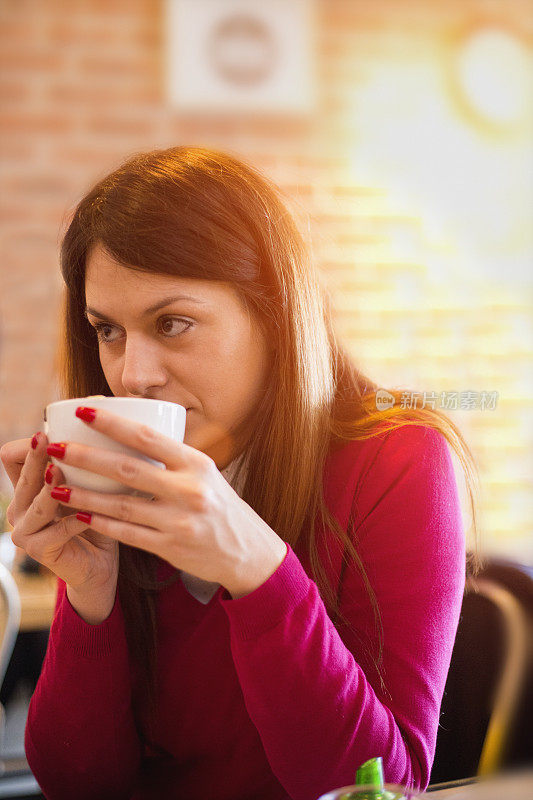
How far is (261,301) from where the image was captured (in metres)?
0.89

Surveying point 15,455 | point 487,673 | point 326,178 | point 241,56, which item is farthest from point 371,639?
point 241,56

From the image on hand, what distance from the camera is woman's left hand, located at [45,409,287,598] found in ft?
1.92

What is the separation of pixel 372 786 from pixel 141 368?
0.49 m

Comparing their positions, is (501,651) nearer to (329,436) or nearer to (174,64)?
(329,436)

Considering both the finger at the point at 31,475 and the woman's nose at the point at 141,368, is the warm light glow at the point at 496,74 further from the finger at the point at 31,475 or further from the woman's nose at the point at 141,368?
the finger at the point at 31,475

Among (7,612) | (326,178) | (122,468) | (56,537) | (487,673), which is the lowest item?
(7,612)

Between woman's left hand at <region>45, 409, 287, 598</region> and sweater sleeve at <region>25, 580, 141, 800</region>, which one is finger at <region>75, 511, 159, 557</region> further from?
sweater sleeve at <region>25, 580, 141, 800</region>

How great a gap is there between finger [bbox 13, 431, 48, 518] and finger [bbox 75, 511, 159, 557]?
94 millimetres

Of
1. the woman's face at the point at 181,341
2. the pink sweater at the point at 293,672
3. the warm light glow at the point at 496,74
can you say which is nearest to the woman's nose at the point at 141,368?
the woman's face at the point at 181,341

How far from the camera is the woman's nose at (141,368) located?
808 millimetres

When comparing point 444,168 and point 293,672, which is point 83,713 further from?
point 444,168

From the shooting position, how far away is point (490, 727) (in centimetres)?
76

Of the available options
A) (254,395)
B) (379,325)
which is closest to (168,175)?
(254,395)

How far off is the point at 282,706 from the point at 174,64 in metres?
2.18
